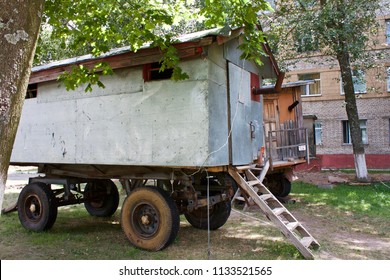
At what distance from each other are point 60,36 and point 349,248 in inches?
267

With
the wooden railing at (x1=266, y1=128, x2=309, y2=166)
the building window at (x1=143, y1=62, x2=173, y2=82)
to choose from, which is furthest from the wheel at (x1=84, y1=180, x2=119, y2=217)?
the wooden railing at (x1=266, y1=128, x2=309, y2=166)

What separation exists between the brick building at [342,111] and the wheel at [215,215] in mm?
15925

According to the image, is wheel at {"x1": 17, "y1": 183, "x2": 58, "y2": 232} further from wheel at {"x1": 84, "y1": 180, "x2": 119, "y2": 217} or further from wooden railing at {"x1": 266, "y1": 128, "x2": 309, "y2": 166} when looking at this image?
wooden railing at {"x1": 266, "y1": 128, "x2": 309, "y2": 166}

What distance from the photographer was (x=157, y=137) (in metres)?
6.37

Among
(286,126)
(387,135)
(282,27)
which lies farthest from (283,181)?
(387,135)

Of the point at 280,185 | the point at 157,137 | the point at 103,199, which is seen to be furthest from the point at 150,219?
the point at 280,185

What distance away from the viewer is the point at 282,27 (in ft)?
50.0

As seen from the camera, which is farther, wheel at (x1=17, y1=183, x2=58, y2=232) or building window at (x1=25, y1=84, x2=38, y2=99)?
building window at (x1=25, y1=84, x2=38, y2=99)

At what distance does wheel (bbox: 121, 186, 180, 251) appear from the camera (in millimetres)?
6223

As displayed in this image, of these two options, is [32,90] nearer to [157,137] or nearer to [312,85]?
[157,137]

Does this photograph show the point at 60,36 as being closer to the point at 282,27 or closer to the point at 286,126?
the point at 286,126

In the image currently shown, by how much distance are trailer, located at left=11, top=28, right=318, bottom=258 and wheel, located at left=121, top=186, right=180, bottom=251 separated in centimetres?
2

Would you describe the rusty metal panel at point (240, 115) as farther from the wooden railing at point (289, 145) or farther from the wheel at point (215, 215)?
the wooden railing at point (289, 145)

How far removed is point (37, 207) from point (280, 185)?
7.74 m
